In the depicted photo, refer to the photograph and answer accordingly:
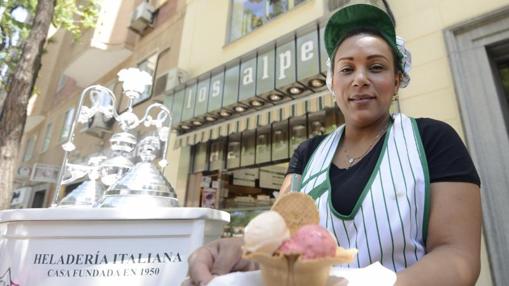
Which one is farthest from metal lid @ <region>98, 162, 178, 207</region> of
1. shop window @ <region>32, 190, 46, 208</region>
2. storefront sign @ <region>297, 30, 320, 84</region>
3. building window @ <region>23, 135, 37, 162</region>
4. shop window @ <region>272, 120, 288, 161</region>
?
building window @ <region>23, 135, 37, 162</region>

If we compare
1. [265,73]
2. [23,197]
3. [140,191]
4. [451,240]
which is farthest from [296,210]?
[23,197]

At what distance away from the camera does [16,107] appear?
307 cm

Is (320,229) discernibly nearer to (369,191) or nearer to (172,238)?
(369,191)

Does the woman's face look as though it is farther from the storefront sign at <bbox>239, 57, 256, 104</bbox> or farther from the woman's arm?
the storefront sign at <bbox>239, 57, 256, 104</bbox>

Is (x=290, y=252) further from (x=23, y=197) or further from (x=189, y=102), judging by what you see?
(x=23, y=197)

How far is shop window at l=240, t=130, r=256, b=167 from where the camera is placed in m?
4.42

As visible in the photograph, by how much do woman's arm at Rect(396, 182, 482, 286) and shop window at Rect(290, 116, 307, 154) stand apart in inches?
123

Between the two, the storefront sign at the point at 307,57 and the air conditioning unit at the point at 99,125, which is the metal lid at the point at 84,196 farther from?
the air conditioning unit at the point at 99,125

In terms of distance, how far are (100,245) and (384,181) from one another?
1.14m

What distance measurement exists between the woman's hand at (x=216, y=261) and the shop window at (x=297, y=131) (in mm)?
3157

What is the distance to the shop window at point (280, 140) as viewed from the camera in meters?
4.07

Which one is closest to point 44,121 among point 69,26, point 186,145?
point 69,26

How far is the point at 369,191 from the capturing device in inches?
33.3

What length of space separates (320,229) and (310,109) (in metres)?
2.96
